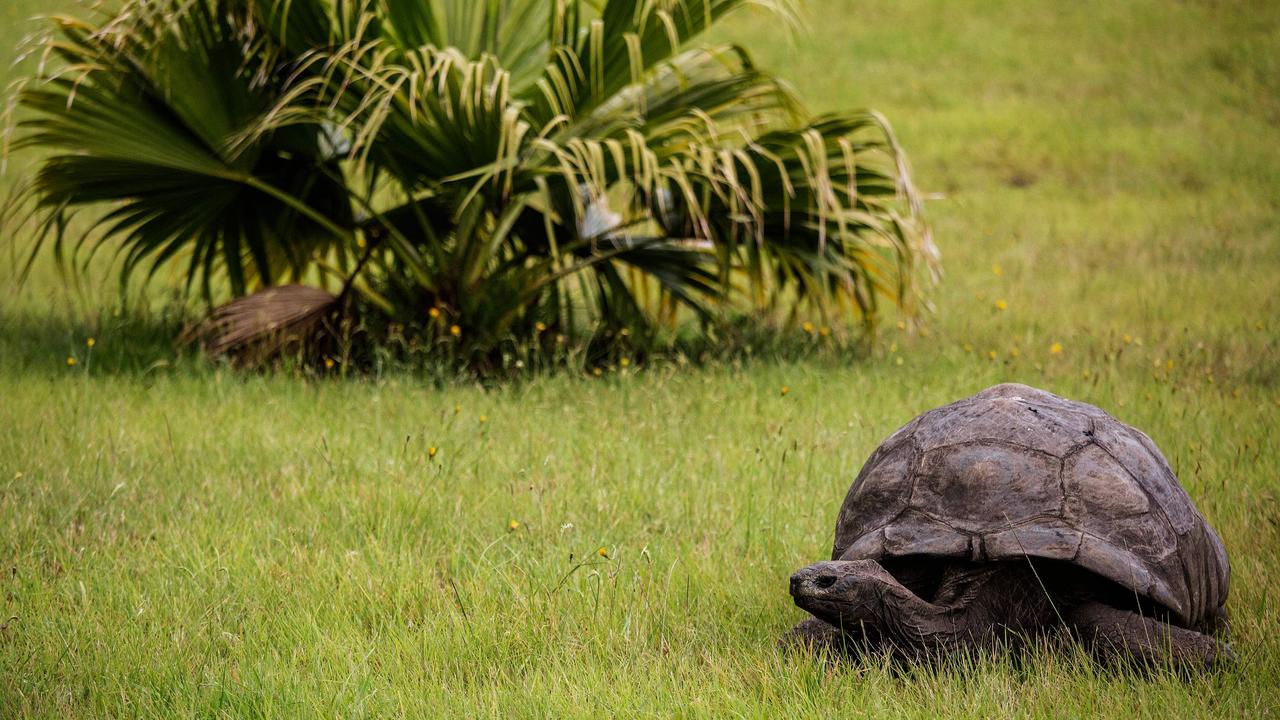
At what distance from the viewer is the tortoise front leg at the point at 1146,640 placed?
7.90 ft

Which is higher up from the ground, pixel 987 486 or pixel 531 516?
pixel 987 486

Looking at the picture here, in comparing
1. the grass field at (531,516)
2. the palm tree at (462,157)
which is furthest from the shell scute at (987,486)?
the palm tree at (462,157)

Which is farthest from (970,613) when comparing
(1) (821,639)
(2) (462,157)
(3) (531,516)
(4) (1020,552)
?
(2) (462,157)

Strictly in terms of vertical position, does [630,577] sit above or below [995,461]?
below

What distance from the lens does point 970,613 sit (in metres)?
2.48

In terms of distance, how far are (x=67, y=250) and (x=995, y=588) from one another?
9.76 m

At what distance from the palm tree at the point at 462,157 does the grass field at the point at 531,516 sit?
51cm

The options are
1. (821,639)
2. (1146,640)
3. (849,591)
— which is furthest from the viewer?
(821,639)

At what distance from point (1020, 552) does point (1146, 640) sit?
348 millimetres

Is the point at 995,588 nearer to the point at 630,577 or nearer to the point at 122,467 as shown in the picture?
the point at 630,577

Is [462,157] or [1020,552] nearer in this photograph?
[1020,552]

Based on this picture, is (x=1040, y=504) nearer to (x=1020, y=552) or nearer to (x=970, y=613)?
(x=1020, y=552)

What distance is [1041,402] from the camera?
2.73m

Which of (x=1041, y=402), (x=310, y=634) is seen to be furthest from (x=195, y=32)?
(x=1041, y=402)
